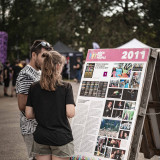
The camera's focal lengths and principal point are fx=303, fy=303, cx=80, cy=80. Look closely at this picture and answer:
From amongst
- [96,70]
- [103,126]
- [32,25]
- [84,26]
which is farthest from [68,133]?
[32,25]

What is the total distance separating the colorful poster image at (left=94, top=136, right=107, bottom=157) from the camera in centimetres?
328

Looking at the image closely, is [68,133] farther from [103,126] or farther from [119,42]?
[119,42]

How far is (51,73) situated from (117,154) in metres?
1.18

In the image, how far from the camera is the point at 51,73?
2662 mm

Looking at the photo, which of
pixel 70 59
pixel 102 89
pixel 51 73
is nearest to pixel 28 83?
pixel 51 73

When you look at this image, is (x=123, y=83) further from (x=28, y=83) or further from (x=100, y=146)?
(x=28, y=83)

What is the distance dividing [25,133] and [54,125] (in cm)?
55

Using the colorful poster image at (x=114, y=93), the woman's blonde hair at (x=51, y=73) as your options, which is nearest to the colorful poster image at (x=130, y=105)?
the colorful poster image at (x=114, y=93)

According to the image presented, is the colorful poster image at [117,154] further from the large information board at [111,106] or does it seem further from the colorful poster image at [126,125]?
the colorful poster image at [126,125]

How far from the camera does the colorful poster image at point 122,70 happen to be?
3410mm

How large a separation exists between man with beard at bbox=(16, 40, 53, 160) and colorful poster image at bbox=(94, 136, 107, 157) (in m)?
0.71

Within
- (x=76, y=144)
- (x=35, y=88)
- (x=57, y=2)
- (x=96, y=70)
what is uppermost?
(x=57, y=2)

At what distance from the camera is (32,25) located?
41531 mm

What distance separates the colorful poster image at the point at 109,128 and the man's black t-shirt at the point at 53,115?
69cm
